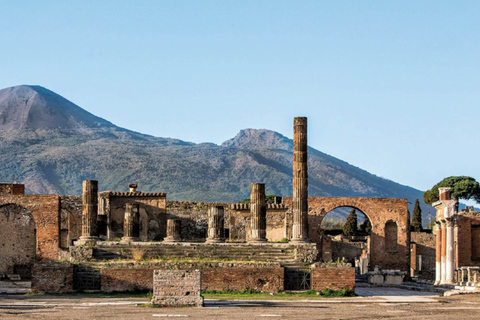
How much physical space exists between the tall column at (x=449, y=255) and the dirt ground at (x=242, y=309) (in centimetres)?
1187

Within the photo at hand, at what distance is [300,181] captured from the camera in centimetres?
4362

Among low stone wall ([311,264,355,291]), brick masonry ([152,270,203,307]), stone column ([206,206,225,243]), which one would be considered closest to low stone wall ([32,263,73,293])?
brick masonry ([152,270,203,307])

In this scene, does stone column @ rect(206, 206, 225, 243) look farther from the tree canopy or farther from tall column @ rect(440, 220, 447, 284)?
the tree canopy

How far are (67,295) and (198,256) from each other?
7490mm

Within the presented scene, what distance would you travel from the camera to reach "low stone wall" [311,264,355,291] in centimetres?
3669

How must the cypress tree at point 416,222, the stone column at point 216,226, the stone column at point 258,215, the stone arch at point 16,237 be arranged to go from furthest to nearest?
1. the cypress tree at point 416,222
2. the stone arch at point 16,237
3. the stone column at point 216,226
4. the stone column at point 258,215

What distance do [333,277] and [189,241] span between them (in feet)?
40.8

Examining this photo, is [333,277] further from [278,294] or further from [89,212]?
[89,212]

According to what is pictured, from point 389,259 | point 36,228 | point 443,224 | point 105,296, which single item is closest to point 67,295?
point 105,296

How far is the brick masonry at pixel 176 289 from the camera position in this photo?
28906mm

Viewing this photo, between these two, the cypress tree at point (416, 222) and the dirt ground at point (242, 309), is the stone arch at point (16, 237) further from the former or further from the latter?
the cypress tree at point (416, 222)

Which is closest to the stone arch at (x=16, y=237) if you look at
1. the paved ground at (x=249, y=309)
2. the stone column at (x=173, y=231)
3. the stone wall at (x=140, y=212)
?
the stone wall at (x=140, y=212)

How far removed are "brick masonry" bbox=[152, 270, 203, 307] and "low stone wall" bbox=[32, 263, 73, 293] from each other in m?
8.01

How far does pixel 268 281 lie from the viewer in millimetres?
37156
